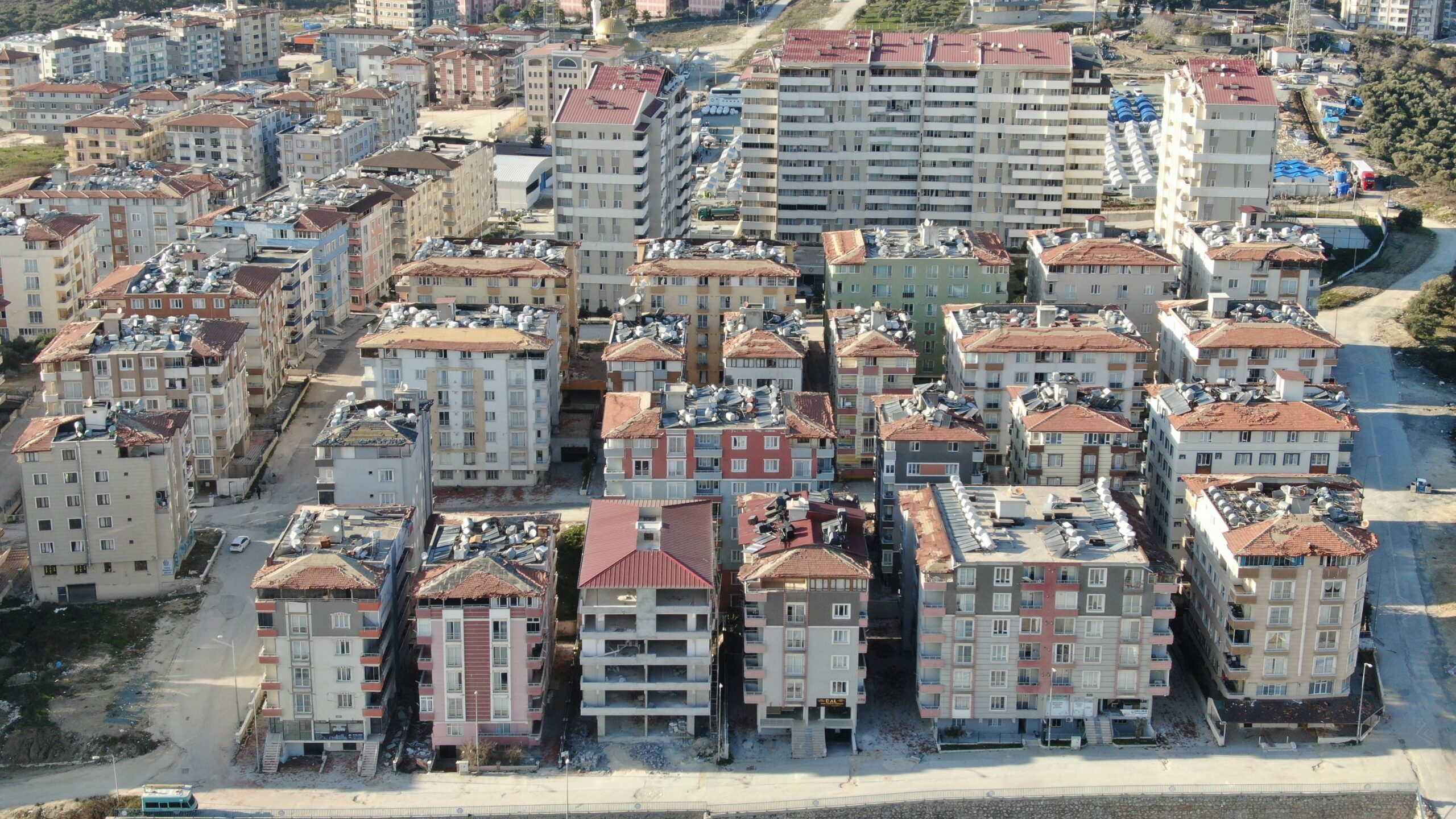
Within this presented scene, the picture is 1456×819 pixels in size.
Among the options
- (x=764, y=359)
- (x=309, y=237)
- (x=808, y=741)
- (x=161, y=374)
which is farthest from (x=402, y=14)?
(x=808, y=741)

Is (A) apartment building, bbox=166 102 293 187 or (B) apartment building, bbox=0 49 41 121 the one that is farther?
(B) apartment building, bbox=0 49 41 121

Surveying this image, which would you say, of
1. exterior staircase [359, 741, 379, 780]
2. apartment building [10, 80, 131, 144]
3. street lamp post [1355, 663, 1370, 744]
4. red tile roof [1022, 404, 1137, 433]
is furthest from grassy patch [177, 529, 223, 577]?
apartment building [10, 80, 131, 144]

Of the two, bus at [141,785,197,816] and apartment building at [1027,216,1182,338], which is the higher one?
→ apartment building at [1027,216,1182,338]

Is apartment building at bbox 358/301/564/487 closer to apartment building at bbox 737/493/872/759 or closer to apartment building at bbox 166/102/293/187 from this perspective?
apartment building at bbox 737/493/872/759

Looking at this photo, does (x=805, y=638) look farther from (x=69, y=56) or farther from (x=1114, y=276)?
(x=69, y=56)

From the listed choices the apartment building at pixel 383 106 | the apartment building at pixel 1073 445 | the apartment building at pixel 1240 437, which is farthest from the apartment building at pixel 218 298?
the apartment building at pixel 383 106

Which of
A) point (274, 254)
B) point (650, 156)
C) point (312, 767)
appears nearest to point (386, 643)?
point (312, 767)
